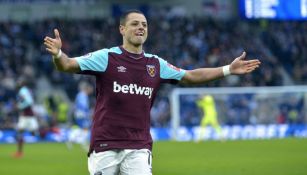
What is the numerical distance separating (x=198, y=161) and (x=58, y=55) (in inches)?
489

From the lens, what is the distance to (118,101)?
7.31 meters

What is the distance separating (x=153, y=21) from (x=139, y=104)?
34267mm

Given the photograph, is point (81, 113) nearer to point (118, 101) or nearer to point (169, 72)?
point (169, 72)

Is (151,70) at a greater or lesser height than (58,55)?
lesser

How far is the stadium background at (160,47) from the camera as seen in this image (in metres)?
33.7

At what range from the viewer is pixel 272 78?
39750 mm

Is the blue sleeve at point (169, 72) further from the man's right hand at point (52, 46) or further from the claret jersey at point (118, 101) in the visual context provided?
the man's right hand at point (52, 46)

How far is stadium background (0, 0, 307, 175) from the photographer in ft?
111

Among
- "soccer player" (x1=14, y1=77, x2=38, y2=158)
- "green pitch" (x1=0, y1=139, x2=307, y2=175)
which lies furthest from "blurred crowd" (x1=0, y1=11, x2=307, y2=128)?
"green pitch" (x1=0, y1=139, x2=307, y2=175)

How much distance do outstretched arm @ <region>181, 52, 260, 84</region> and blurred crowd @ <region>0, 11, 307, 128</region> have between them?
2567cm

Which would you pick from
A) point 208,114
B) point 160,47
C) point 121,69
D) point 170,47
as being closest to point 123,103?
point 121,69

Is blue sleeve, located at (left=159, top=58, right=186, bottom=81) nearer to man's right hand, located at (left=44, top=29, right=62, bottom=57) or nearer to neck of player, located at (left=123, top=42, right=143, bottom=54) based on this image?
neck of player, located at (left=123, top=42, right=143, bottom=54)

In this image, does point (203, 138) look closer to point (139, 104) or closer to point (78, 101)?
point (78, 101)

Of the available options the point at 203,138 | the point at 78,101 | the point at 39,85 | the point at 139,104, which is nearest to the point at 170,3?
the point at 39,85
